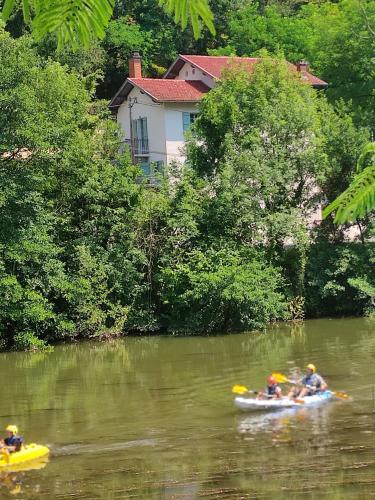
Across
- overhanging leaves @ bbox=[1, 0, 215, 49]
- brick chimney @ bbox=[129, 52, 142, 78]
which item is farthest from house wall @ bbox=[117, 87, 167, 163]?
overhanging leaves @ bbox=[1, 0, 215, 49]

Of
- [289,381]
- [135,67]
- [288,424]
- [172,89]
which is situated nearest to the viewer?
[288,424]

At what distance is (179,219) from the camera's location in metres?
34.2

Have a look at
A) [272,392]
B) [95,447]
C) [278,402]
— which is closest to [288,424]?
[278,402]

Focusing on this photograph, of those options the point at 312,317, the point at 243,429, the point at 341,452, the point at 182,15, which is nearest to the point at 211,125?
the point at 312,317

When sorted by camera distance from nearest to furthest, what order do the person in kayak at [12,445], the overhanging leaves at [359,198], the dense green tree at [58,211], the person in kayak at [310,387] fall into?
the overhanging leaves at [359,198], the person in kayak at [12,445], the person in kayak at [310,387], the dense green tree at [58,211]

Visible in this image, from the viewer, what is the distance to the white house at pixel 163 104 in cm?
4519

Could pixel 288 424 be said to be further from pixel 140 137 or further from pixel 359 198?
pixel 140 137

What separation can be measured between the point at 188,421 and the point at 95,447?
9.29 ft

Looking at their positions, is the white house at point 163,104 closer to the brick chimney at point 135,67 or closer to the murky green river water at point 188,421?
the brick chimney at point 135,67

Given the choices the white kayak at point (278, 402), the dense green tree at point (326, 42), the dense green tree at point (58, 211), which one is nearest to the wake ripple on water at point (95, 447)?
the white kayak at point (278, 402)

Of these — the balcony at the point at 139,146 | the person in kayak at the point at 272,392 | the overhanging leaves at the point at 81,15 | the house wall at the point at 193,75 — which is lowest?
the person in kayak at the point at 272,392

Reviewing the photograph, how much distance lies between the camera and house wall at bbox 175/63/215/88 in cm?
4661

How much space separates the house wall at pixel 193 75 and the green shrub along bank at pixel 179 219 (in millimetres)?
10177

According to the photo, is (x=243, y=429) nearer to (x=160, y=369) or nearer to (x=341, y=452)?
(x=341, y=452)
